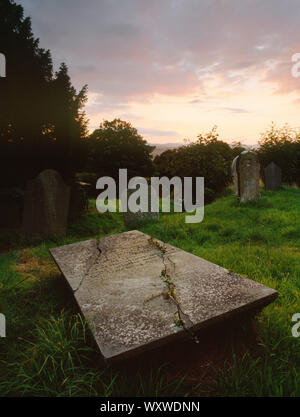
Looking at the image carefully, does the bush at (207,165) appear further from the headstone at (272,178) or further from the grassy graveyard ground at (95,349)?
the grassy graveyard ground at (95,349)

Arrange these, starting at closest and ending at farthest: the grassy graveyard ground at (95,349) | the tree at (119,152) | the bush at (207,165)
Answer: the grassy graveyard ground at (95,349)
the bush at (207,165)
the tree at (119,152)

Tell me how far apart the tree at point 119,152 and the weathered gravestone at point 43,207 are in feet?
35.8

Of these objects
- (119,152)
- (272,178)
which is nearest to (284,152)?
(272,178)

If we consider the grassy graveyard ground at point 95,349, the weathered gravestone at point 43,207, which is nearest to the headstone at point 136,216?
the weathered gravestone at point 43,207

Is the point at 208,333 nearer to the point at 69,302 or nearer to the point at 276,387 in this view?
the point at 276,387

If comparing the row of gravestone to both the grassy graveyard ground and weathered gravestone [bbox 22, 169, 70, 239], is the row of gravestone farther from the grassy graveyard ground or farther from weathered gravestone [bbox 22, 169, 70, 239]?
weathered gravestone [bbox 22, 169, 70, 239]

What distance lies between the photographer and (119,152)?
60.1ft

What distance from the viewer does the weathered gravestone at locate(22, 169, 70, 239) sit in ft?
19.2

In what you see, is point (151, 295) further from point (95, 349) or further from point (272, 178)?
point (272, 178)

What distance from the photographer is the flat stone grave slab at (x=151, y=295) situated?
1.50 metres

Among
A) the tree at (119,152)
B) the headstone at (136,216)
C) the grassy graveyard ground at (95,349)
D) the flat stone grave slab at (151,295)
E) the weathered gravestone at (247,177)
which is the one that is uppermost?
the tree at (119,152)

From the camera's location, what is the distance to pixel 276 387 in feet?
4.36

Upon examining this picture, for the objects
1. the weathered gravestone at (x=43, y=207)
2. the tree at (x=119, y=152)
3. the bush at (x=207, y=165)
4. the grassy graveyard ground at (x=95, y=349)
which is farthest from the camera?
the tree at (x=119, y=152)

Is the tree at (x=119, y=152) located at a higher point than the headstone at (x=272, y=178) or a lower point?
higher
